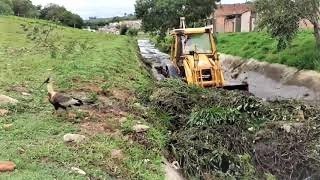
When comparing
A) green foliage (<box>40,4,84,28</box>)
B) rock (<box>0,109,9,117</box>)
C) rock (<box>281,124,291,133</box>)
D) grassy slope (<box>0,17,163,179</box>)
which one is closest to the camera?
grassy slope (<box>0,17,163,179</box>)

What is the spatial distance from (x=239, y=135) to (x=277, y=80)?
14.8 meters

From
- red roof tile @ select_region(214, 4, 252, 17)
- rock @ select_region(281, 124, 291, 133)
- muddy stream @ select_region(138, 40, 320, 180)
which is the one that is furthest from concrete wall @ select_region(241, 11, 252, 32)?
rock @ select_region(281, 124, 291, 133)

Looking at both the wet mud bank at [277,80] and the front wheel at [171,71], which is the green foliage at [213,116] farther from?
the wet mud bank at [277,80]

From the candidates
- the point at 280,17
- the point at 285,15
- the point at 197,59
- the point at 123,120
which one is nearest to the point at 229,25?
the point at 280,17

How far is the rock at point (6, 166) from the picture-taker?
24.1 feet

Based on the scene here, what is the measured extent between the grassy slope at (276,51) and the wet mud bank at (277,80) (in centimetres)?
40

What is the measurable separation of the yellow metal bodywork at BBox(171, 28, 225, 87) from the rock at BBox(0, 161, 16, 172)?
901cm

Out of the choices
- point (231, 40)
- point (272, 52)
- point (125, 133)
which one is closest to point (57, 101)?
point (125, 133)

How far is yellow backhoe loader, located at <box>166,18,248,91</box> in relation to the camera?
1627 centimetres

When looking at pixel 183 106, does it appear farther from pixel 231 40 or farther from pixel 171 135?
pixel 231 40

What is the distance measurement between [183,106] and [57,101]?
3339mm

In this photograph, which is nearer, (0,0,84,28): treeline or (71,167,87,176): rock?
(71,167,87,176): rock

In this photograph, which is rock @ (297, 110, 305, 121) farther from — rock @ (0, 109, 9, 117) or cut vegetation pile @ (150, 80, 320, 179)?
rock @ (0, 109, 9, 117)

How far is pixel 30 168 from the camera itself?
7504 mm
